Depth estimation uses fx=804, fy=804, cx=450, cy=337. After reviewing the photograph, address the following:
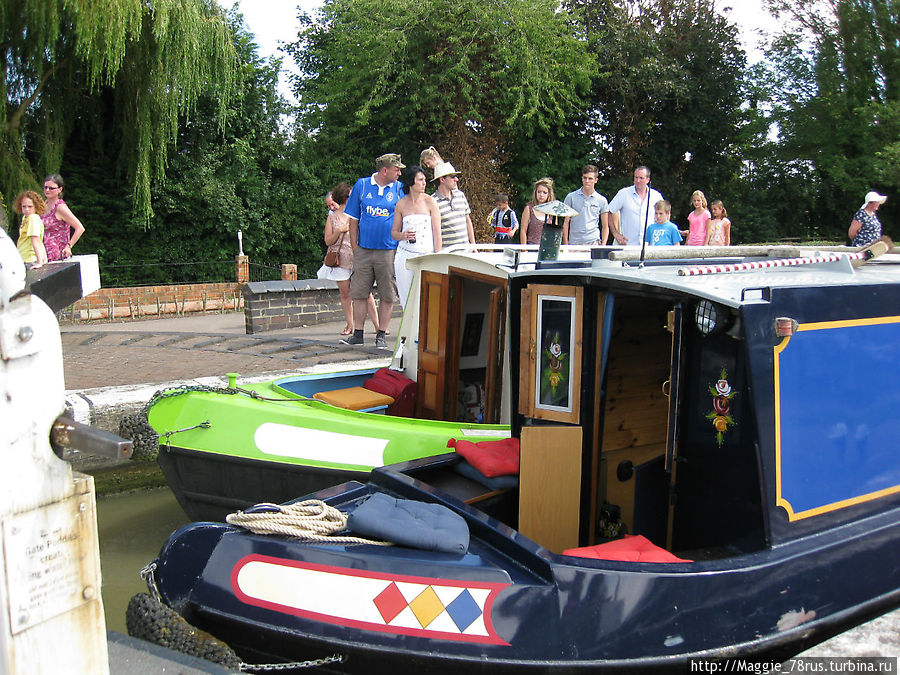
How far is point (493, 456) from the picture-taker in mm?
4035

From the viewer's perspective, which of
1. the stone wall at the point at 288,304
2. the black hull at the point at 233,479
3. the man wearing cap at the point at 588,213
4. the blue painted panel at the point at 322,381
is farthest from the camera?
the stone wall at the point at 288,304

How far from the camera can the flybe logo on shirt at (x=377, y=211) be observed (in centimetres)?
798

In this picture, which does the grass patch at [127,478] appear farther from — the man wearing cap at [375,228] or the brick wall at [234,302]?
the brick wall at [234,302]

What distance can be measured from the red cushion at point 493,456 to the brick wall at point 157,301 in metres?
12.0

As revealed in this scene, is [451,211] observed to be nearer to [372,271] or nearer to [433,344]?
[372,271]

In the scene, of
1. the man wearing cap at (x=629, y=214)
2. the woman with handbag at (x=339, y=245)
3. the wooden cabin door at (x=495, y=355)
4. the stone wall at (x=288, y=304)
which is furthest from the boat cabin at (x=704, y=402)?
the stone wall at (x=288, y=304)

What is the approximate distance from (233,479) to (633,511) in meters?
2.48

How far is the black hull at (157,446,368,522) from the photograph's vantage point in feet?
16.1

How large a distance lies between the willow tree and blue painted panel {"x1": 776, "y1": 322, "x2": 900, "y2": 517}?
1301 cm

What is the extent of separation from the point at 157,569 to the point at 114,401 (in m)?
3.69

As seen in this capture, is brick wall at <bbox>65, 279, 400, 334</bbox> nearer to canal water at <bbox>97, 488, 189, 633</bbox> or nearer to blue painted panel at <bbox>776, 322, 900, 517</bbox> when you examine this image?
canal water at <bbox>97, 488, 189, 633</bbox>

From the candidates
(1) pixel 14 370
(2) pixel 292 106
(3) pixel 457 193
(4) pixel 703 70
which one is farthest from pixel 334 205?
(4) pixel 703 70

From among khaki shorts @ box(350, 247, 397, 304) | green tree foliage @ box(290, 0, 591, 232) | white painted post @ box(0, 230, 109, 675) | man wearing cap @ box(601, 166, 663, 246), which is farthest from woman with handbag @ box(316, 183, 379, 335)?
green tree foliage @ box(290, 0, 591, 232)

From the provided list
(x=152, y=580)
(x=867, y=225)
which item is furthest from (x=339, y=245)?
(x=152, y=580)
